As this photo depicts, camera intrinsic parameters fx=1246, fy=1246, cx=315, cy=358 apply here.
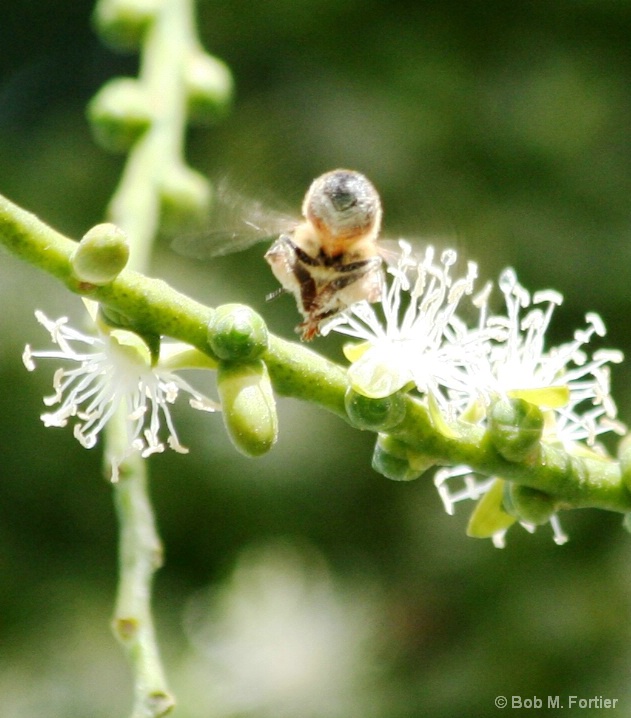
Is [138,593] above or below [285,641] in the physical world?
below

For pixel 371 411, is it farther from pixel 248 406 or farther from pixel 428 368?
pixel 428 368

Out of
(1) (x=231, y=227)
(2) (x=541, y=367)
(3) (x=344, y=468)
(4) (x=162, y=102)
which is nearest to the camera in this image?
(2) (x=541, y=367)

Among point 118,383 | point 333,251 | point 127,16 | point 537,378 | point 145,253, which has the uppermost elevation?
point 127,16

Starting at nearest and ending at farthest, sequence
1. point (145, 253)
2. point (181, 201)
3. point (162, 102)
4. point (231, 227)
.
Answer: point (231, 227) → point (145, 253) → point (181, 201) → point (162, 102)

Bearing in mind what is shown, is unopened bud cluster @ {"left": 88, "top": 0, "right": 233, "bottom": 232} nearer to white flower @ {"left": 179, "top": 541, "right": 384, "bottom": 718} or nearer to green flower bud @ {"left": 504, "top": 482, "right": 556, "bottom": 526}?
green flower bud @ {"left": 504, "top": 482, "right": 556, "bottom": 526}

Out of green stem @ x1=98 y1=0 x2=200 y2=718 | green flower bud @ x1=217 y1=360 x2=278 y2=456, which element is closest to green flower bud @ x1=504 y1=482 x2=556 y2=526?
green flower bud @ x1=217 y1=360 x2=278 y2=456

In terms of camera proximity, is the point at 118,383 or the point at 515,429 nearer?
the point at 515,429

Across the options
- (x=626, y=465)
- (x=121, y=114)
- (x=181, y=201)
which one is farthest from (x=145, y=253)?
(x=626, y=465)

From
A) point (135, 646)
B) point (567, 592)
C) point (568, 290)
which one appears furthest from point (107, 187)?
point (135, 646)
